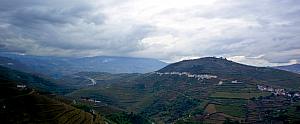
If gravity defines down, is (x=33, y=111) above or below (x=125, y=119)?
above

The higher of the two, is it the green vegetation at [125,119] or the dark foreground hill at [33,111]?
the dark foreground hill at [33,111]

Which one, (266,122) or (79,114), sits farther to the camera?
(266,122)

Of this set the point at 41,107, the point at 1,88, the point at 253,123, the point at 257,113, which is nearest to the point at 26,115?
the point at 41,107

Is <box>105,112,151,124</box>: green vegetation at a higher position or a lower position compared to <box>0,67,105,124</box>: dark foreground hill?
lower

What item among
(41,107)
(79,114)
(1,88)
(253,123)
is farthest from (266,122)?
(1,88)

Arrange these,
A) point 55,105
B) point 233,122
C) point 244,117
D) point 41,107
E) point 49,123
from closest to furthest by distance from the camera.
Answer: point 49,123
point 41,107
point 55,105
point 233,122
point 244,117

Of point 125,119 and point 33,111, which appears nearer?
point 33,111

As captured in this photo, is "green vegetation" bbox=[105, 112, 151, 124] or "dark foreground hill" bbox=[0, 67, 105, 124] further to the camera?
"green vegetation" bbox=[105, 112, 151, 124]

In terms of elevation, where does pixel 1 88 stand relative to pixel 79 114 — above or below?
above

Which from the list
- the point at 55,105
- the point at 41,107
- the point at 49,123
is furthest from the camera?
the point at 55,105

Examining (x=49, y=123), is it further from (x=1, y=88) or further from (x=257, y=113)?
(x=257, y=113)

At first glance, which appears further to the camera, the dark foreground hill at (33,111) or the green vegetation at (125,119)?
the green vegetation at (125,119)
